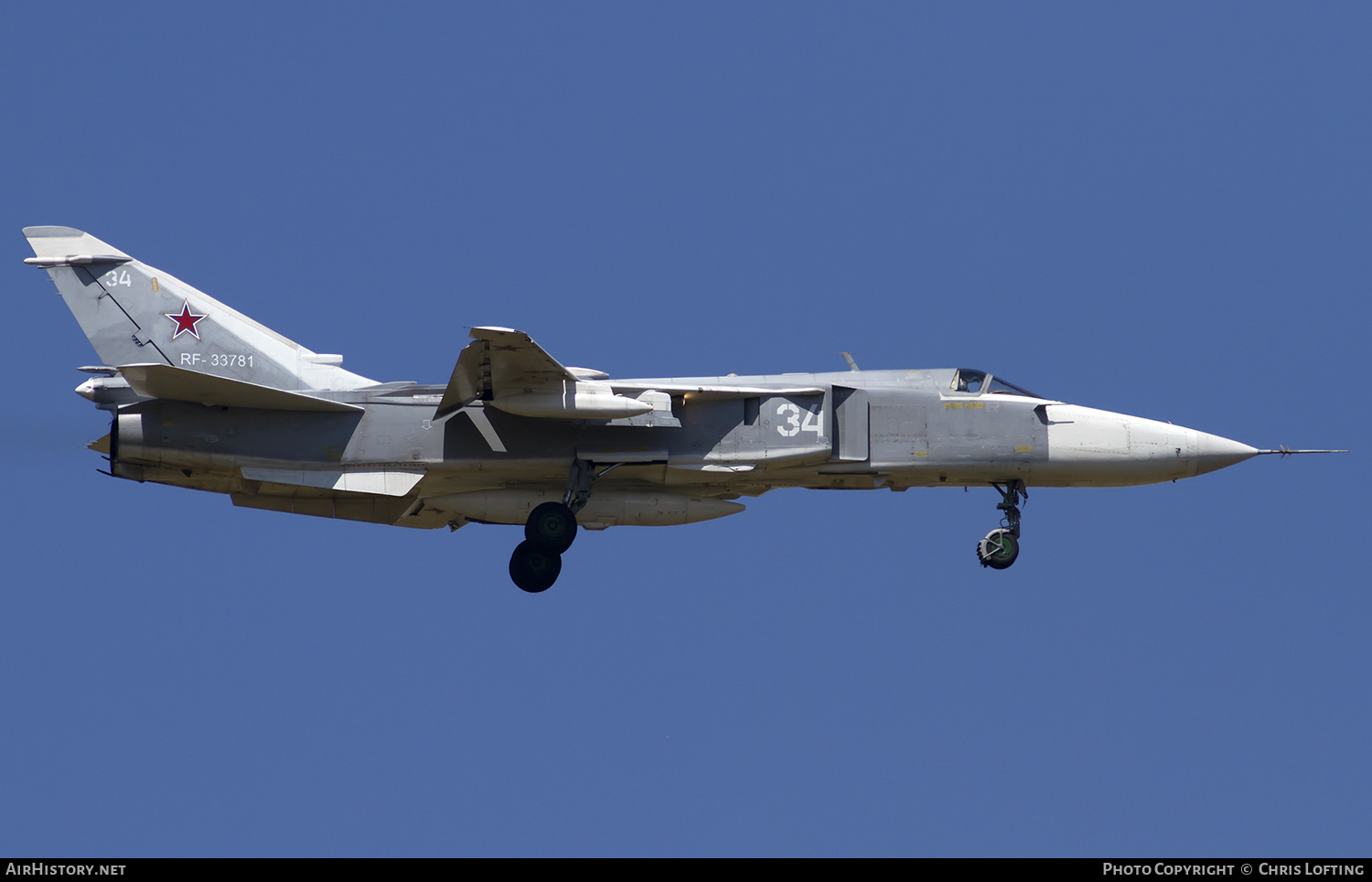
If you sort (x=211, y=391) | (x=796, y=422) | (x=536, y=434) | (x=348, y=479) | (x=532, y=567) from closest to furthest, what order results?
(x=211, y=391), (x=348, y=479), (x=536, y=434), (x=796, y=422), (x=532, y=567)

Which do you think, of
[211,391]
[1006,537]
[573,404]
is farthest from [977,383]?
[211,391]

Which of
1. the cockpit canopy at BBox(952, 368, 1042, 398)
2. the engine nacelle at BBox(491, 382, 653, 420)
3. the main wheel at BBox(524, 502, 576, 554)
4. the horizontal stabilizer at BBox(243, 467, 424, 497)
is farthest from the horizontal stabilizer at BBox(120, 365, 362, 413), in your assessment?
the cockpit canopy at BBox(952, 368, 1042, 398)

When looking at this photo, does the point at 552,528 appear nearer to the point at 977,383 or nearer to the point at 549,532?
the point at 549,532

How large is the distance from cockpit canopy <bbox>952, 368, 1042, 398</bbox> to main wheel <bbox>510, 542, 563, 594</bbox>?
608 cm

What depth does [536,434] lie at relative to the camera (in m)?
21.7

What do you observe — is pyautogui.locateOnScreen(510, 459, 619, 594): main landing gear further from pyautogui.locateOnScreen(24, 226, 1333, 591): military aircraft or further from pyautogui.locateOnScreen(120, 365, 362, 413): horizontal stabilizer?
pyautogui.locateOnScreen(120, 365, 362, 413): horizontal stabilizer

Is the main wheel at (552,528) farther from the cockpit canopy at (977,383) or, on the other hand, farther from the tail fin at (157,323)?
the cockpit canopy at (977,383)

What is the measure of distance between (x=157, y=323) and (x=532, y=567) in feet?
20.0

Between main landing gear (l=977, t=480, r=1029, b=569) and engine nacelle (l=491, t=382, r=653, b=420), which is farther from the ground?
engine nacelle (l=491, t=382, r=653, b=420)

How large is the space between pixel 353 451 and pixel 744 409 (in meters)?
5.22

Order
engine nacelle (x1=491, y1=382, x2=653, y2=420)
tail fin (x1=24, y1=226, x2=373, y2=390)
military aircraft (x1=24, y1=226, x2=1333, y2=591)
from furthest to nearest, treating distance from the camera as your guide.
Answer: tail fin (x1=24, y1=226, x2=373, y2=390), military aircraft (x1=24, y1=226, x2=1333, y2=591), engine nacelle (x1=491, y1=382, x2=653, y2=420)

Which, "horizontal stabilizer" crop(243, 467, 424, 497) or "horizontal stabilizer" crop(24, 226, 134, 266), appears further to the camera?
"horizontal stabilizer" crop(24, 226, 134, 266)

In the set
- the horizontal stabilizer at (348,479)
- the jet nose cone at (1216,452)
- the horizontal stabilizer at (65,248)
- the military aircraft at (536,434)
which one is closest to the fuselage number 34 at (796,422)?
the military aircraft at (536,434)

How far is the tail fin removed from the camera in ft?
72.1
